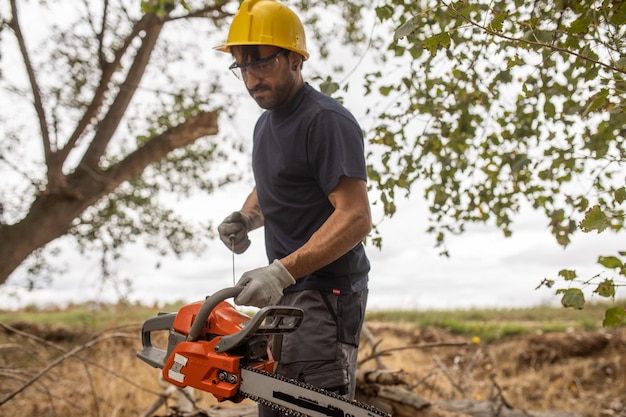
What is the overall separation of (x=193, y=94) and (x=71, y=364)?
3.88 meters

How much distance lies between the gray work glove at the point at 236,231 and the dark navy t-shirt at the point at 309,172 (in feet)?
0.85

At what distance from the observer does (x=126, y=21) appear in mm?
7148

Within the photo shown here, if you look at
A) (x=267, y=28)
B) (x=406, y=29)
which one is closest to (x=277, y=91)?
(x=267, y=28)

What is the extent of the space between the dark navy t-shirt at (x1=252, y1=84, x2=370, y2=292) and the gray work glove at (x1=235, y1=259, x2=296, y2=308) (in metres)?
0.27

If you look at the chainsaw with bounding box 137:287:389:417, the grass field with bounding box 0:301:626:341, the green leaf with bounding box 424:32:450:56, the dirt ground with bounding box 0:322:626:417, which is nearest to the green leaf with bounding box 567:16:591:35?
the green leaf with bounding box 424:32:450:56

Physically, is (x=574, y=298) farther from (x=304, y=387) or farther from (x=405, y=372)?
(x=405, y=372)

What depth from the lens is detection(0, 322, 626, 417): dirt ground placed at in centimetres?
459

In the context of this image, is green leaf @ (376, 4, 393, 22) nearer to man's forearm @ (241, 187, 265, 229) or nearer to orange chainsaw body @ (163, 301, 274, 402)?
man's forearm @ (241, 187, 265, 229)

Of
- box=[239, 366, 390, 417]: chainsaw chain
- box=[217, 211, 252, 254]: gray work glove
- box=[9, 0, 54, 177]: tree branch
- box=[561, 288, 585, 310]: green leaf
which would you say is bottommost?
box=[239, 366, 390, 417]: chainsaw chain

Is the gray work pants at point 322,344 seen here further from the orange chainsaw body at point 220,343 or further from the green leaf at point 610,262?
the green leaf at point 610,262

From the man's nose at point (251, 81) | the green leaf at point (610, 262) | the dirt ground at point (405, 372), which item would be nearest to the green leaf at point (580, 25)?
the green leaf at point (610, 262)

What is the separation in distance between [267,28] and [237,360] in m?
1.43

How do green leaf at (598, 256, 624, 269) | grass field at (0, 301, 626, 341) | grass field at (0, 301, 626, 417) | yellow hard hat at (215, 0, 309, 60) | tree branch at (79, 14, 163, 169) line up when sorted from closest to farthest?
green leaf at (598, 256, 624, 269) < yellow hard hat at (215, 0, 309, 60) < grass field at (0, 301, 626, 417) < tree branch at (79, 14, 163, 169) < grass field at (0, 301, 626, 341)

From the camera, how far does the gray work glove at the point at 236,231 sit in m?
2.83
